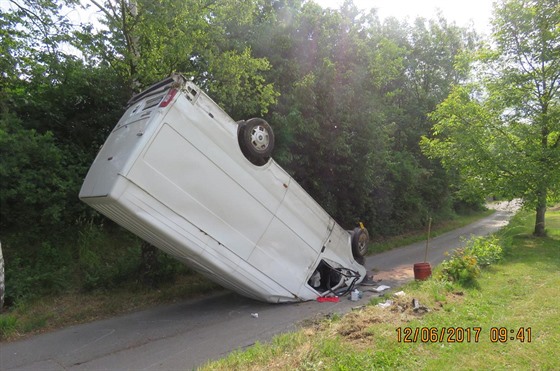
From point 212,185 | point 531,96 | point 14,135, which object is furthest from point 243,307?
point 531,96

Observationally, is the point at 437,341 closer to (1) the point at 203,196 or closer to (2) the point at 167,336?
(1) the point at 203,196

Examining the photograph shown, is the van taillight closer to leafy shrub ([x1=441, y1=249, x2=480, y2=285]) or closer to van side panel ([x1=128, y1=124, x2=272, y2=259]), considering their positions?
van side panel ([x1=128, y1=124, x2=272, y2=259])

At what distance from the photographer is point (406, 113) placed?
82.5 feet

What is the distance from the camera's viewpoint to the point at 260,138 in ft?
20.0

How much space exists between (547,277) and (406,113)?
19041mm

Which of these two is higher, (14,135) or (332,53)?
(332,53)

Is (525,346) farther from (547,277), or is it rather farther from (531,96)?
(531,96)

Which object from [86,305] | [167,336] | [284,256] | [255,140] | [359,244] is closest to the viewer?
[167,336]

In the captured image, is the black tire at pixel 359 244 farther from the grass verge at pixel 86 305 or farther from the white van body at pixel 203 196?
the grass verge at pixel 86 305

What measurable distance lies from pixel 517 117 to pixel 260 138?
12.2 meters

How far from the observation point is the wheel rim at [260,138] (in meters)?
6.02

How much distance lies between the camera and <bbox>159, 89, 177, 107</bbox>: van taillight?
5.14 metres

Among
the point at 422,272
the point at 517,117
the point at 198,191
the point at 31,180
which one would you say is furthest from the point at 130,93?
the point at 517,117
